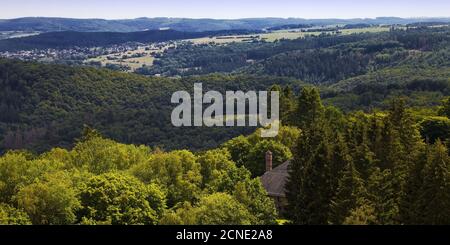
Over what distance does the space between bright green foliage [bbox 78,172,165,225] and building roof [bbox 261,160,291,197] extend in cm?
1677

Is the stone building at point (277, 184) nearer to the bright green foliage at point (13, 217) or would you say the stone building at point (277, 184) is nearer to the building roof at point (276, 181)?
the building roof at point (276, 181)

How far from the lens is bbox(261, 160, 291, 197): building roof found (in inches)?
2242

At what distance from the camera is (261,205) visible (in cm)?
4059

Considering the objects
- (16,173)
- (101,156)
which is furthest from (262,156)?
(16,173)

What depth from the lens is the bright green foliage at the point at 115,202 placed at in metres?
40.8

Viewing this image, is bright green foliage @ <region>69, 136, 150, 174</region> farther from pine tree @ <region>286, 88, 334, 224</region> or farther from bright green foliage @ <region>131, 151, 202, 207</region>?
pine tree @ <region>286, 88, 334, 224</region>

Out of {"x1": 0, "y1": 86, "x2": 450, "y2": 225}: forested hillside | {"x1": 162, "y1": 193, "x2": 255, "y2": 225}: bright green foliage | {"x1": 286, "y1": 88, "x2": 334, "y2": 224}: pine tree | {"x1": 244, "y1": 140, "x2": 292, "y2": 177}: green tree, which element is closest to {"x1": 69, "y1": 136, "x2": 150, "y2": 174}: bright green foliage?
{"x1": 0, "y1": 86, "x2": 450, "y2": 225}: forested hillside

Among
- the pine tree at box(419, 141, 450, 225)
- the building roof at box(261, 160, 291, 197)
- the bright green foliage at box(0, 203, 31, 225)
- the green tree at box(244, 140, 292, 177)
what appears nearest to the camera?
the pine tree at box(419, 141, 450, 225)

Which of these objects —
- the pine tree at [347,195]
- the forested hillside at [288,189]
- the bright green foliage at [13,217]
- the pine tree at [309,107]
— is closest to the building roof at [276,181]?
the forested hillside at [288,189]

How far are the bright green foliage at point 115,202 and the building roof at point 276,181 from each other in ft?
55.0
